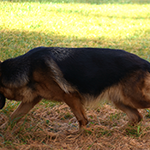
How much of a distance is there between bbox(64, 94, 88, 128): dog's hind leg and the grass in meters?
0.21

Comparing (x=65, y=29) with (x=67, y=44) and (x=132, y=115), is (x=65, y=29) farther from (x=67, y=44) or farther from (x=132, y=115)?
(x=132, y=115)

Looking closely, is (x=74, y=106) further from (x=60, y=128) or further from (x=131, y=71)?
(x=131, y=71)

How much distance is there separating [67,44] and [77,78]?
4.78 m

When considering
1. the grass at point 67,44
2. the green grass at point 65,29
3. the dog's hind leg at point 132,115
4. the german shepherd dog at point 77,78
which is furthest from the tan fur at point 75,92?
the green grass at point 65,29

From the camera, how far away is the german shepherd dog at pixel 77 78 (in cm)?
340

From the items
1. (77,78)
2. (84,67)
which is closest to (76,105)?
(77,78)

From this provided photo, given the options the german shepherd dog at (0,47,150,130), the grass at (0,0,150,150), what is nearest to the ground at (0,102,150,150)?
the grass at (0,0,150,150)

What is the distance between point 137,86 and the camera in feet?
11.4

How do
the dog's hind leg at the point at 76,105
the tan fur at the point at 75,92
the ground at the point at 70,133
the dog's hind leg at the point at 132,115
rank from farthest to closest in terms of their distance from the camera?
the dog's hind leg at the point at 132,115 → the dog's hind leg at the point at 76,105 → the tan fur at the point at 75,92 → the ground at the point at 70,133

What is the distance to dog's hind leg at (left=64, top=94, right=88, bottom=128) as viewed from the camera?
11.4 feet

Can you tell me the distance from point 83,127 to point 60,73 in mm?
978

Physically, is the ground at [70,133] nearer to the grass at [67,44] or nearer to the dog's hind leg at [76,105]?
the grass at [67,44]

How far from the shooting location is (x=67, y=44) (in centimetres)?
809

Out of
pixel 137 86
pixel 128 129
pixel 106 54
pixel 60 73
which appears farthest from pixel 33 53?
pixel 128 129
